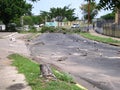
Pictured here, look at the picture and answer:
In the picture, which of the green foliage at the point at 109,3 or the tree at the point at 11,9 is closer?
the green foliage at the point at 109,3

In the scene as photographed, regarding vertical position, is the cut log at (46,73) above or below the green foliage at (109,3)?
below

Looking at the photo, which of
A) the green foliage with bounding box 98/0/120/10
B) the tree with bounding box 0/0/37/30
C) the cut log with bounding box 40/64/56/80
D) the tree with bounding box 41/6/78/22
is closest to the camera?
the green foliage with bounding box 98/0/120/10

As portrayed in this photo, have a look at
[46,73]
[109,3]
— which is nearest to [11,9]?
[46,73]

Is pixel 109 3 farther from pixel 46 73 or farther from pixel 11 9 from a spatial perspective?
pixel 11 9

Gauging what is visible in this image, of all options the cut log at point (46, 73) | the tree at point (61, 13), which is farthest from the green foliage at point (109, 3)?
the tree at point (61, 13)

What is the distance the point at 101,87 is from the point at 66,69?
5.21 metres

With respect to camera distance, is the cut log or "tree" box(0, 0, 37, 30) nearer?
the cut log

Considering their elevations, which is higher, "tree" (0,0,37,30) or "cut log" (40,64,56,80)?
"tree" (0,0,37,30)

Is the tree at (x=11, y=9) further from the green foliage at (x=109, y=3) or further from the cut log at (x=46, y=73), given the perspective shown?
the green foliage at (x=109, y=3)

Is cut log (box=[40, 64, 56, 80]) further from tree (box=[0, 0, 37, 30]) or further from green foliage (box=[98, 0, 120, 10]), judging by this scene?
tree (box=[0, 0, 37, 30])

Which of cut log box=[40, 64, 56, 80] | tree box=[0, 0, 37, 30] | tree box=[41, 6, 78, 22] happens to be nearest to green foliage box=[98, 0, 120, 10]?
cut log box=[40, 64, 56, 80]

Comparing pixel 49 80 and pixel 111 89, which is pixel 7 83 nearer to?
pixel 49 80

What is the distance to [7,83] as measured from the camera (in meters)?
12.3

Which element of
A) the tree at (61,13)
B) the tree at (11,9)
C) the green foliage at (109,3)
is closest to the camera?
the green foliage at (109,3)
